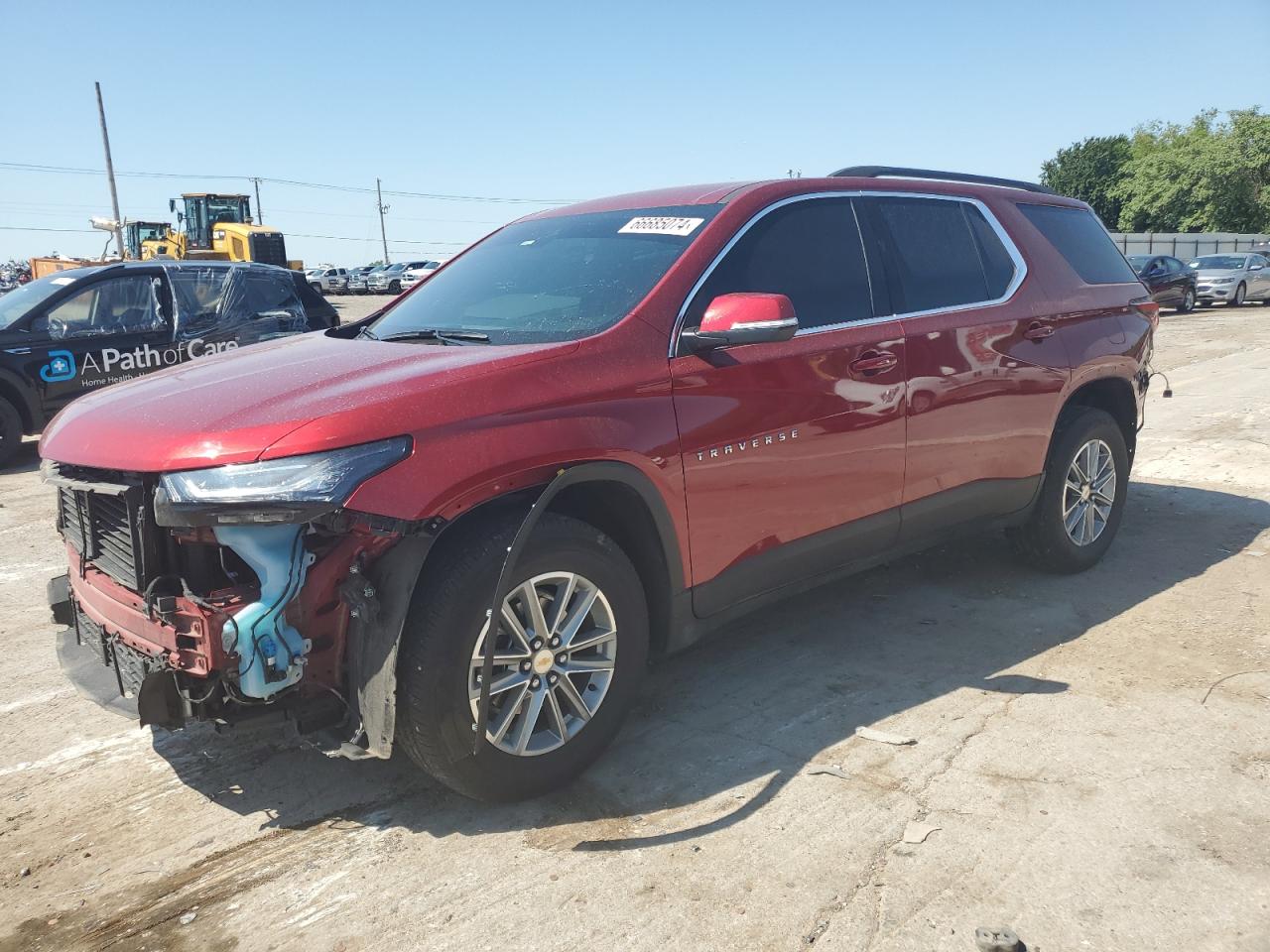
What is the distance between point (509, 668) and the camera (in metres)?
2.98

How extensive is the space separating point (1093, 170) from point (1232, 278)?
59.1m

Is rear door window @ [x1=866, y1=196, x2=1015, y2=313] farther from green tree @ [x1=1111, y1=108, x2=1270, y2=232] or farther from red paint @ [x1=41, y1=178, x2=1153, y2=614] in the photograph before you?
green tree @ [x1=1111, y1=108, x2=1270, y2=232]

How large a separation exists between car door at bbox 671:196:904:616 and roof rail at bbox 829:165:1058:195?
0.40 m

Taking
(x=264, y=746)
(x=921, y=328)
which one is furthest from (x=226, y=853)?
(x=921, y=328)

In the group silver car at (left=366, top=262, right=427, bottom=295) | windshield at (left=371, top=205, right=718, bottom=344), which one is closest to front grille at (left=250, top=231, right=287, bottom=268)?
silver car at (left=366, top=262, right=427, bottom=295)

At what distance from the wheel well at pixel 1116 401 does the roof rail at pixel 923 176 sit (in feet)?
3.55

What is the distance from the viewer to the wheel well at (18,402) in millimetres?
8938

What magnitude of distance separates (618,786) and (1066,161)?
294 ft

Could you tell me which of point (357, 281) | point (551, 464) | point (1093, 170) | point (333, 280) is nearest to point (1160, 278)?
point (551, 464)

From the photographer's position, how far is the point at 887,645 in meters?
4.38

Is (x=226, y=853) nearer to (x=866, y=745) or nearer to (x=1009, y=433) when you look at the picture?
(x=866, y=745)

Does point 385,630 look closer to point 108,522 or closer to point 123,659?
point 123,659

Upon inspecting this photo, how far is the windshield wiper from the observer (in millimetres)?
3486

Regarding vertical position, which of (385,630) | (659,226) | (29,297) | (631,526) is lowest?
(385,630)
